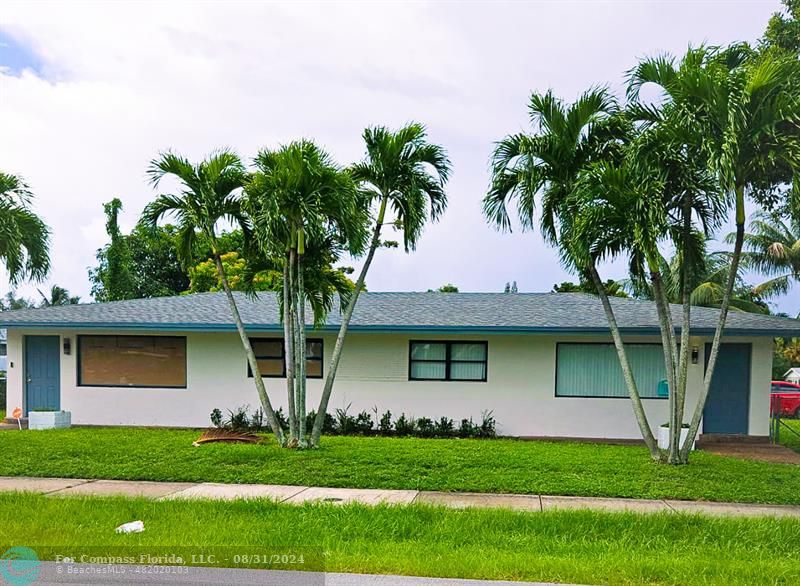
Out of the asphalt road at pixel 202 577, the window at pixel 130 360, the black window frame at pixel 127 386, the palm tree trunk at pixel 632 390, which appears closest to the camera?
the asphalt road at pixel 202 577

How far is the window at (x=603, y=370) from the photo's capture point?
15.5m

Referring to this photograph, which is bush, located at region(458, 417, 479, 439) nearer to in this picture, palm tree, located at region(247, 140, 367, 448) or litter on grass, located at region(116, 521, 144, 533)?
palm tree, located at region(247, 140, 367, 448)

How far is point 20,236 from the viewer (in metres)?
12.4

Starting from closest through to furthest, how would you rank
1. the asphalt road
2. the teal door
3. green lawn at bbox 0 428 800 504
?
the asphalt road, green lawn at bbox 0 428 800 504, the teal door

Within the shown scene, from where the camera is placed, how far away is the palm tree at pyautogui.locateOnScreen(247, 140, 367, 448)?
11195mm

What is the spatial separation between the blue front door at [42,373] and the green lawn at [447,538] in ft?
30.2

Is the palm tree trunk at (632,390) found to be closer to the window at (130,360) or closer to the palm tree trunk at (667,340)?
the palm tree trunk at (667,340)

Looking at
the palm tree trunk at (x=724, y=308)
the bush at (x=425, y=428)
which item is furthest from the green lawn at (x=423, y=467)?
the bush at (x=425, y=428)

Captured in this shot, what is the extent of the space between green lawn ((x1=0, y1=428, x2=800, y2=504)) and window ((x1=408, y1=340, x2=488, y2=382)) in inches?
127

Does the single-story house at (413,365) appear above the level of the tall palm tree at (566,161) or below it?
below

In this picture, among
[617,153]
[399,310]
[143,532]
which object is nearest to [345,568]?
[143,532]

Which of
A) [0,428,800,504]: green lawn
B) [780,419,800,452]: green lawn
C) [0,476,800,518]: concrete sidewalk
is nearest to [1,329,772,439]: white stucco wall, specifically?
[780,419,800,452]: green lawn

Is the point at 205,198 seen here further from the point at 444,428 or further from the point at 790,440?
the point at 790,440

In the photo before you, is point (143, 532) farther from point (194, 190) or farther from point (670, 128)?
point (670, 128)
